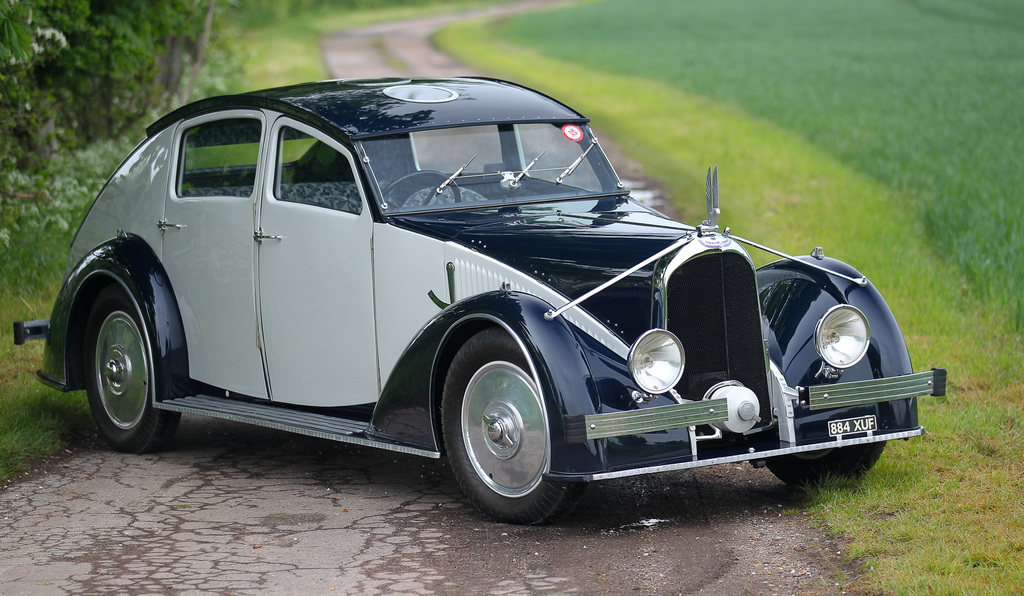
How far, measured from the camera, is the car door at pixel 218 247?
6324 mm

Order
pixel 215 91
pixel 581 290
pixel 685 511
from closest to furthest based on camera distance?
pixel 581 290 → pixel 685 511 → pixel 215 91

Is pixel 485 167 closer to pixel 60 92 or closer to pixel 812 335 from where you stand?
pixel 812 335

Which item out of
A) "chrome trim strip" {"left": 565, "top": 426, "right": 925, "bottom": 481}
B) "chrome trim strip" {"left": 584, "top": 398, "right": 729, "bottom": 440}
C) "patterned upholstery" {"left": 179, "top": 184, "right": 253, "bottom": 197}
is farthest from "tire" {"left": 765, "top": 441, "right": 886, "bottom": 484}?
"patterned upholstery" {"left": 179, "top": 184, "right": 253, "bottom": 197}

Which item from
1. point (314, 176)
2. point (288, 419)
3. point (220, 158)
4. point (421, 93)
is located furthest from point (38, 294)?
point (421, 93)

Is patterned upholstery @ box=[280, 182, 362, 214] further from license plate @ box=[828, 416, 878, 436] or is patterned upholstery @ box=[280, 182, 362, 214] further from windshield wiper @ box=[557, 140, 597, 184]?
license plate @ box=[828, 416, 878, 436]

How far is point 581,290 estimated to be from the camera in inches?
198

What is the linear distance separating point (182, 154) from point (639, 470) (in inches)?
139

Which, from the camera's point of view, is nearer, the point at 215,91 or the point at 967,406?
the point at 967,406

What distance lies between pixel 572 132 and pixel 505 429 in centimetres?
205

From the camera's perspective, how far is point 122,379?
22.4 feet

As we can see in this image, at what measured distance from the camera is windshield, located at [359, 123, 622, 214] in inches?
231

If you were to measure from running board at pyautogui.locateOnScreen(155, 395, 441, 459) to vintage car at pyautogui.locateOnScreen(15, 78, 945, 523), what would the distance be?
0.07 ft

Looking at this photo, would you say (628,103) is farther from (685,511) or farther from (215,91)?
(685,511)

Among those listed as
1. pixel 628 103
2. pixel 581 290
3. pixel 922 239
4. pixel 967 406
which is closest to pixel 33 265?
pixel 581 290
